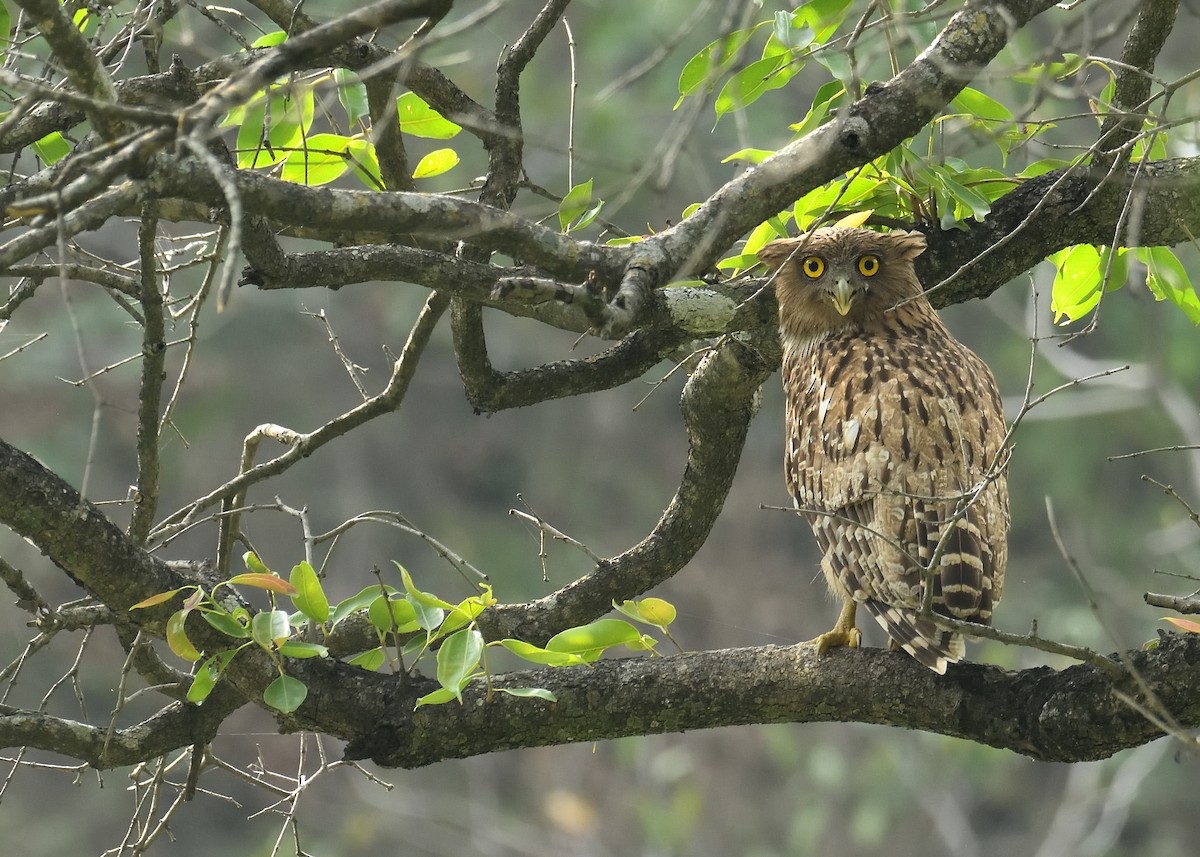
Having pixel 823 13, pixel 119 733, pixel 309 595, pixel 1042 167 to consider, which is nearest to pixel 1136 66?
pixel 1042 167

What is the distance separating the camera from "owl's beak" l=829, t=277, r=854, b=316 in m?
3.34

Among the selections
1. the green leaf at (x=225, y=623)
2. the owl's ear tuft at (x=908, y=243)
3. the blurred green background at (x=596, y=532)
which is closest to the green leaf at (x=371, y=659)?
the green leaf at (x=225, y=623)

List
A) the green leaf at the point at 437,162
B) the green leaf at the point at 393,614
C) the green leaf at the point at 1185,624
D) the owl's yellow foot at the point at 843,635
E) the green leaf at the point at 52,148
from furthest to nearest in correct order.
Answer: the green leaf at the point at 437,162, the green leaf at the point at 52,148, the owl's yellow foot at the point at 843,635, the green leaf at the point at 393,614, the green leaf at the point at 1185,624

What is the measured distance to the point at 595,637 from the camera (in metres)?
2.46

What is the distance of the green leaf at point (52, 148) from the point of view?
274 centimetres

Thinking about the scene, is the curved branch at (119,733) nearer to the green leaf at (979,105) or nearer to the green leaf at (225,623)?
the green leaf at (225,623)

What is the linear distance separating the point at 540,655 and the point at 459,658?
189 millimetres

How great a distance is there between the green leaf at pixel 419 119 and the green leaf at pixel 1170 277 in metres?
1.57

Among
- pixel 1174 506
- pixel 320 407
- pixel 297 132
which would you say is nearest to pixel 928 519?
pixel 297 132

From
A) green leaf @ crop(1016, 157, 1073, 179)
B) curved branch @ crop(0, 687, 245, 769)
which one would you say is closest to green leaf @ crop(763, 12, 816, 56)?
green leaf @ crop(1016, 157, 1073, 179)

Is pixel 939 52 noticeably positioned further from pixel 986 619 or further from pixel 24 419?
pixel 24 419

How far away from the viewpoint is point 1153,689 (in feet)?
7.02

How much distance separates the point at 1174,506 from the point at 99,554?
1115cm

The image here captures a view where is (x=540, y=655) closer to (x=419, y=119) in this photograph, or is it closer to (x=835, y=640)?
(x=835, y=640)
